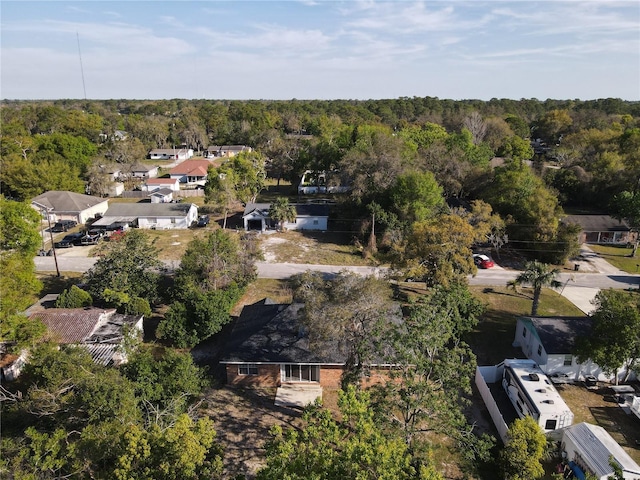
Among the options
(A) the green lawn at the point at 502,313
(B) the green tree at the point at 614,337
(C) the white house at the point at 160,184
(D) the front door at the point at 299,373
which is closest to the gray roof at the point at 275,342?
(D) the front door at the point at 299,373

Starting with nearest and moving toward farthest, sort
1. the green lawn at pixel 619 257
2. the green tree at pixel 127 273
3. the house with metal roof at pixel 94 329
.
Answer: the house with metal roof at pixel 94 329 < the green tree at pixel 127 273 < the green lawn at pixel 619 257

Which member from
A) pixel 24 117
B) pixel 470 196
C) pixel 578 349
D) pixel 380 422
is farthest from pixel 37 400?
pixel 24 117

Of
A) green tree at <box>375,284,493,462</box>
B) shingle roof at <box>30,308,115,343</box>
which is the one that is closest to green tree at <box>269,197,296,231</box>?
shingle roof at <box>30,308,115,343</box>

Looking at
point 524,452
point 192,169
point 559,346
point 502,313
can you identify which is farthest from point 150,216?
point 524,452

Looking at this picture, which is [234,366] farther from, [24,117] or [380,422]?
[24,117]

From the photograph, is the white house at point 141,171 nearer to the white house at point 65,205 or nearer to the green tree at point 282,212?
the white house at point 65,205

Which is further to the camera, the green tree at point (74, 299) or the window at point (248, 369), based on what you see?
the green tree at point (74, 299)

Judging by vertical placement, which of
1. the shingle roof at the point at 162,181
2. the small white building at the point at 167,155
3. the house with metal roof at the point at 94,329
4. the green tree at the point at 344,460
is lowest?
the house with metal roof at the point at 94,329
